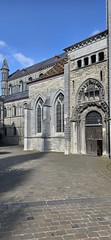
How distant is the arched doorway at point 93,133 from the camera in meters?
16.9

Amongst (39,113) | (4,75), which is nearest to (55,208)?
(39,113)

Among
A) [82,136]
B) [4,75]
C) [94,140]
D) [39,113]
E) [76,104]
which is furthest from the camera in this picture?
[4,75]

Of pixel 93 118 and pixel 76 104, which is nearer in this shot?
pixel 93 118

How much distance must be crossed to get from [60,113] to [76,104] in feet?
9.14

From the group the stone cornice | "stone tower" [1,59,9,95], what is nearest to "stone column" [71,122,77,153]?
the stone cornice

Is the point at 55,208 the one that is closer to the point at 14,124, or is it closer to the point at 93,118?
the point at 93,118

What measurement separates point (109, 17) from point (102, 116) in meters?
8.18

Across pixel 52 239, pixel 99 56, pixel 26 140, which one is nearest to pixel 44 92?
pixel 26 140

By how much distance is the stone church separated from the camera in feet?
53.0

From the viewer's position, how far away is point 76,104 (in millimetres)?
18406

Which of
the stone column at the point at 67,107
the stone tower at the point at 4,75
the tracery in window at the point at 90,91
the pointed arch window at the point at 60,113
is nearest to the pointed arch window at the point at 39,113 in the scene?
the pointed arch window at the point at 60,113

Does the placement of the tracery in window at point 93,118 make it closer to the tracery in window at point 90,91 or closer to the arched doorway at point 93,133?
the arched doorway at point 93,133

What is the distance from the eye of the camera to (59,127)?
20.6 meters

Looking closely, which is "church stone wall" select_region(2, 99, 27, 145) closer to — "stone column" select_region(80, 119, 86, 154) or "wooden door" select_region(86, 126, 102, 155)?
"stone column" select_region(80, 119, 86, 154)
